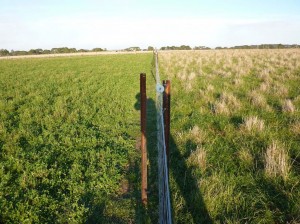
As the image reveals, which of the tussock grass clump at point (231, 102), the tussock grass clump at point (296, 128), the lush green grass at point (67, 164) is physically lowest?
the lush green grass at point (67, 164)

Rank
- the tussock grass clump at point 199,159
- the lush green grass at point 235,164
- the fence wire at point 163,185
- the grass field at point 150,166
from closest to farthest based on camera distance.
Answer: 1. the fence wire at point 163,185
2. the lush green grass at point 235,164
3. the grass field at point 150,166
4. the tussock grass clump at point 199,159

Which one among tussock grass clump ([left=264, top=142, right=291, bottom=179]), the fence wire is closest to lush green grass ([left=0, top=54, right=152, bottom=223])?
the fence wire

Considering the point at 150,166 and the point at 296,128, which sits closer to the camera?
the point at 150,166

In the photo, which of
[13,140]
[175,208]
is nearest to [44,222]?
[175,208]

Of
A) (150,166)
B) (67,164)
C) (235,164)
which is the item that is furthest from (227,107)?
(67,164)

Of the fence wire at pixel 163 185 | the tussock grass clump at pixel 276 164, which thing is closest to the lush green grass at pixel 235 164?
the tussock grass clump at pixel 276 164

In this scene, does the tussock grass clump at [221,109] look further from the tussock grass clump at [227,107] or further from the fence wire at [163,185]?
the fence wire at [163,185]

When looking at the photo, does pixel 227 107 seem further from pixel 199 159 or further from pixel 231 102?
pixel 199 159

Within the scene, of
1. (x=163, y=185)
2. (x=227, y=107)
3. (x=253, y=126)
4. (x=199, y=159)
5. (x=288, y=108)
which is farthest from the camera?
(x=227, y=107)

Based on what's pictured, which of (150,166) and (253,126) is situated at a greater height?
(253,126)

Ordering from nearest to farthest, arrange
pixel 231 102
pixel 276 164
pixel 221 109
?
pixel 276 164
pixel 221 109
pixel 231 102

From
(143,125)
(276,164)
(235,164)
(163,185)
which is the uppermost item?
(143,125)

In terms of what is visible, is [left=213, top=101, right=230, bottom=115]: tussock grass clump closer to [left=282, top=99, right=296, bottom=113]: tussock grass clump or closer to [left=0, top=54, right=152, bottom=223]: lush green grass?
[left=282, top=99, right=296, bottom=113]: tussock grass clump

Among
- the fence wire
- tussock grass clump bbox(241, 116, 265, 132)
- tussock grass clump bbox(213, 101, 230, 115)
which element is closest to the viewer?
the fence wire
